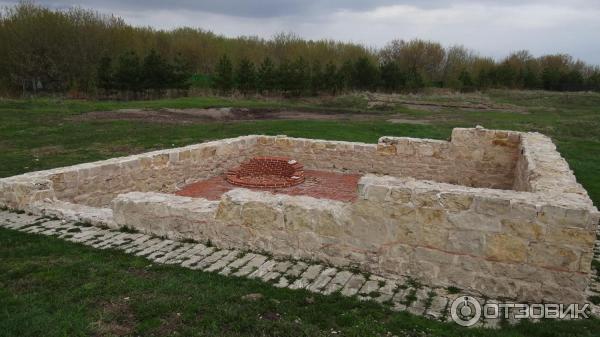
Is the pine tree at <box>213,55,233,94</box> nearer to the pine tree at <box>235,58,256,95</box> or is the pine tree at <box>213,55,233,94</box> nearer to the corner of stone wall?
the pine tree at <box>235,58,256,95</box>

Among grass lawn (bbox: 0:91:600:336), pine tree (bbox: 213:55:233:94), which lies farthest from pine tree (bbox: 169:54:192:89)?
grass lawn (bbox: 0:91:600:336)

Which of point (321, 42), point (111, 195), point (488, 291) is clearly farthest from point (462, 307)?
point (321, 42)

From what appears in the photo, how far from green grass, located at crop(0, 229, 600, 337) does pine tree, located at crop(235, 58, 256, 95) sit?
1325 inches

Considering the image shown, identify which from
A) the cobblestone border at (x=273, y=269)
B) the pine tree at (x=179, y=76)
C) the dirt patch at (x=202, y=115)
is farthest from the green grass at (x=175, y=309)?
the pine tree at (x=179, y=76)

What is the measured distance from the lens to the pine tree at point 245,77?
123 ft

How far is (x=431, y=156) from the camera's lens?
37.4 feet

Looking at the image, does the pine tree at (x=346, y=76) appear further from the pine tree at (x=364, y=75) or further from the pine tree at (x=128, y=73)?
the pine tree at (x=128, y=73)

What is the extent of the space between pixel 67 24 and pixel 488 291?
38584 millimetres

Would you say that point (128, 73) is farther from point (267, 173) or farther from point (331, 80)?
point (267, 173)

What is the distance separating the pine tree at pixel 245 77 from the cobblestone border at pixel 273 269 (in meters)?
32.0

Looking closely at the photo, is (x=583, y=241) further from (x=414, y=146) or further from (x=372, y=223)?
A: (x=414, y=146)

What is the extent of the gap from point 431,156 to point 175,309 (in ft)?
28.5

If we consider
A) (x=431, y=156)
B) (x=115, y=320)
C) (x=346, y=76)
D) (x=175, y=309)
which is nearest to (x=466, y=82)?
(x=346, y=76)

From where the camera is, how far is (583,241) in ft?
14.2
